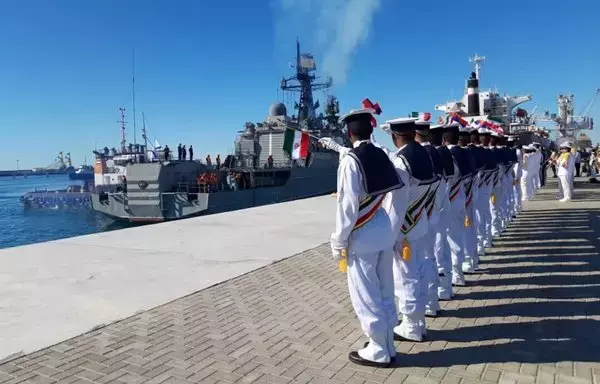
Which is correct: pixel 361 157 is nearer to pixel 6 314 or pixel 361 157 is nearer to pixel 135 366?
pixel 135 366

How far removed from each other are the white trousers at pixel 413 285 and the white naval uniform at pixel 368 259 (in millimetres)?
415

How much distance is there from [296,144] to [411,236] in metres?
3.64

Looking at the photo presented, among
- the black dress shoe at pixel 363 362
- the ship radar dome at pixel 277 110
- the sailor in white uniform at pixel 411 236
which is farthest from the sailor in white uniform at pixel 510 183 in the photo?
the ship radar dome at pixel 277 110

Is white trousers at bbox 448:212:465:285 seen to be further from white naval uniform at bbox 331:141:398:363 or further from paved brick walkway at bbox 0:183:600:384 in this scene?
white naval uniform at bbox 331:141:398:363

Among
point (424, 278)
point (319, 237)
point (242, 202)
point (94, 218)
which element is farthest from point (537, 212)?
point (94, 218)

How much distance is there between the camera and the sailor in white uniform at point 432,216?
149 inches

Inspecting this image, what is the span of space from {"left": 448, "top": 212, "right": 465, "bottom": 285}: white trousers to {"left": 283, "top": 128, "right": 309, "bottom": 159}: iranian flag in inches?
99.4

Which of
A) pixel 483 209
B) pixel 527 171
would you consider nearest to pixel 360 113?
pixel 483 209

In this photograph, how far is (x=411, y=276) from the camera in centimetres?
343

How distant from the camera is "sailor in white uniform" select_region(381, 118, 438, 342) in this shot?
132 inches

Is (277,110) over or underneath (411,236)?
over

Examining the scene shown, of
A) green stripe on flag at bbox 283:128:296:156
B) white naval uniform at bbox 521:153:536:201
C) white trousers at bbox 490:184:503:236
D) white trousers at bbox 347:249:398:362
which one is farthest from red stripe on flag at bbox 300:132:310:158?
white naval uniform at bbox 521:153:536:201

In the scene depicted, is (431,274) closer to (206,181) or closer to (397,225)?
(397,225)

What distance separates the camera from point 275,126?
115ft
